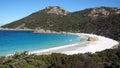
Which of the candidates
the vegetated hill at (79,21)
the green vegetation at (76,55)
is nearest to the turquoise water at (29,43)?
the green vegetation at (76,55)

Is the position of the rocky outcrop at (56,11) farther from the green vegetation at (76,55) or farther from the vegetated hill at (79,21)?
the green vegetation at (76,55)

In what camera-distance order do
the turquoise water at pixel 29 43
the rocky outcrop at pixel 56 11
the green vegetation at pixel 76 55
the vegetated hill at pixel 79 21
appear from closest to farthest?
the green vegetation at pixel 76 55 < the turquoise water at pixel 29 43 < the vegetated hill at pixel 79 21 < the rocky outcrop at pixel 56 11

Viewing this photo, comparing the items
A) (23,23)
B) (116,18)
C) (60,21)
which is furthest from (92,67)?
(23,23)

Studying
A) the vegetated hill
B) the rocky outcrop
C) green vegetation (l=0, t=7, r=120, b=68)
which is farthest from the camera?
the rocky outcrop

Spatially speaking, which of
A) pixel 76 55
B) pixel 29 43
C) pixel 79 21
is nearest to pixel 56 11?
pixel 79 21

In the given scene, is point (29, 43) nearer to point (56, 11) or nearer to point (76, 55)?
point (76, 55)

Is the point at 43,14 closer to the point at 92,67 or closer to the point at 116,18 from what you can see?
the point at 116,18

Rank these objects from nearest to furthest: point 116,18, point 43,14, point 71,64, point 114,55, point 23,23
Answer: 1. point 71,64
2. point 114,55
3. point 116,18
4. point 23,23
5. point 43,14

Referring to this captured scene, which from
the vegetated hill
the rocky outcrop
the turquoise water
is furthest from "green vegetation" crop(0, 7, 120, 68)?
the turquoise water

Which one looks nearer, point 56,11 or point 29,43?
point 29,43

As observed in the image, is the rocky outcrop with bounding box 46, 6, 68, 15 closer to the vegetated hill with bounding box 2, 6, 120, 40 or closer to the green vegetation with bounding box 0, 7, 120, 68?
the vegetated hill with bounding box 2, 6, 120, 40

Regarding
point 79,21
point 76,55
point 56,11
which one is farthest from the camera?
point 56,11
